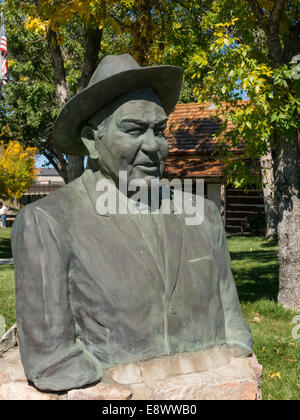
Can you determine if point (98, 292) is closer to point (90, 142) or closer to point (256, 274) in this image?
point (90, 142)

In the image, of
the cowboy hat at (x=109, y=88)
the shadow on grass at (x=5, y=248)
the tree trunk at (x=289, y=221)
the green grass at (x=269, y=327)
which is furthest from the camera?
the shadow on grass at (x=5, y=248)

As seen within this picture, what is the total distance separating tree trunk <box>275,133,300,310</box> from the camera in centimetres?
741

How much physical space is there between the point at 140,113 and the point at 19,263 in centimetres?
89

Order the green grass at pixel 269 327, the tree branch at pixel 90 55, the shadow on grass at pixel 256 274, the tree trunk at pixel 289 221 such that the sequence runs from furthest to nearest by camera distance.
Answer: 1. the shadow on grass at pixel 256 274
2. the tree branch at pixel 90 55
3. the tree trunk at pixel 289 221
4. the green grass at pixel 269 327

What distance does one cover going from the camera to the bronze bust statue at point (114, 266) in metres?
2.13

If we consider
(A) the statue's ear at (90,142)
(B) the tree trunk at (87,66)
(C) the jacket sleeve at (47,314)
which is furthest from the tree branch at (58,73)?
(C) the jacket sleeve at (47,314)

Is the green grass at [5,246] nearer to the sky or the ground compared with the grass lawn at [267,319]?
nearer to the sky

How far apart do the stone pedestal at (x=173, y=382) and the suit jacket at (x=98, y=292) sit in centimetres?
5

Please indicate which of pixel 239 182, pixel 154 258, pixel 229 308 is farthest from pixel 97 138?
pixel 239 182

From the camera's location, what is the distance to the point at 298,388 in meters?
4.93

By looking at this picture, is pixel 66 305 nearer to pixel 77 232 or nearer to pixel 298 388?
pixel 77 232

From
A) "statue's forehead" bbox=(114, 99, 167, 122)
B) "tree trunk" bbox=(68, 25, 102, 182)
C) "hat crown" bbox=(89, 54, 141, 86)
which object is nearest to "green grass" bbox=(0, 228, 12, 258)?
"tree trunk" bbox=(68, 25, 102, 182)

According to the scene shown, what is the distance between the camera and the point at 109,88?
229 centimetres

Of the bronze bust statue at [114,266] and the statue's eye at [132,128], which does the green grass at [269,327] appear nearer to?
the bronze bust statue at [114,266]
